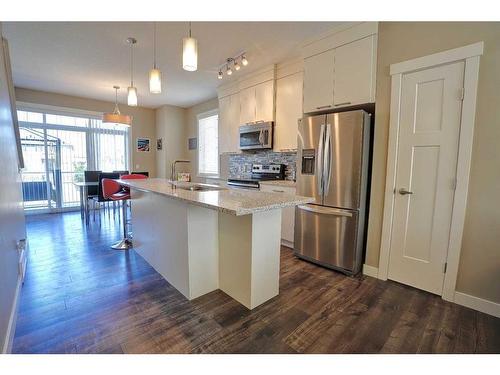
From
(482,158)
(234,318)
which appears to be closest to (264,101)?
(482,158)

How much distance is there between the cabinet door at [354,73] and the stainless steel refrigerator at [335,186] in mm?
215

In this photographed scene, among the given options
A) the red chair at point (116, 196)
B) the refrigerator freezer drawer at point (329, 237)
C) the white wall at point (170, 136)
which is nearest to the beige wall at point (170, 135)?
the white wall at point (170, 136)

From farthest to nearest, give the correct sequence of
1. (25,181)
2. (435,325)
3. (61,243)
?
1. (25,181)
2. (61,243)
3. (435,325)

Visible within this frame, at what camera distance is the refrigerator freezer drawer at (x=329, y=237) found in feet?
8.10

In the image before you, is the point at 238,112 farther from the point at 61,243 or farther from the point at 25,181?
the point at 25,181

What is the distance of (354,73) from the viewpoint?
248 centimetres

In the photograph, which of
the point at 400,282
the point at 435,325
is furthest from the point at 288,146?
the point at 435,325

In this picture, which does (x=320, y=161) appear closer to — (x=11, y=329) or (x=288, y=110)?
(x=288, y=110)

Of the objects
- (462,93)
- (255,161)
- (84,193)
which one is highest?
(462,93)

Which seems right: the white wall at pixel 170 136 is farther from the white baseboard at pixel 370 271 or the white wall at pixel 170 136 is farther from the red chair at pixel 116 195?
the white baseboard at pixel 370 271

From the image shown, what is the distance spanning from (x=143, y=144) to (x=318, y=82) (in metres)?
4.91

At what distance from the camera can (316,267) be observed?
272cm

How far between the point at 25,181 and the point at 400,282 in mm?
6679

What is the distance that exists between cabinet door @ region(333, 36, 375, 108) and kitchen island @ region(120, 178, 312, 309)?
1345mm
